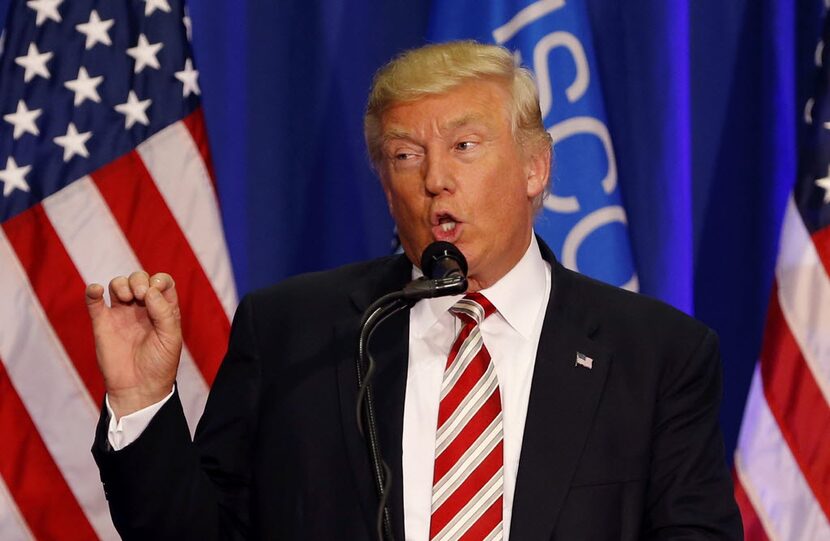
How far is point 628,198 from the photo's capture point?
3191 mm

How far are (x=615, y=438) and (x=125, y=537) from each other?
0.74 meters

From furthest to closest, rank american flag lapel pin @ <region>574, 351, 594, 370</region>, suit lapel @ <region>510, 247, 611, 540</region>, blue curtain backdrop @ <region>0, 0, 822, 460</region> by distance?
1. blue curtain backdrop @ <region>0, 0, 822, 460</region>
2. american flag lapel pin @ <region>574, 351, 594, 370</region>
3. suit lapel @ <region>510, 247, 611, 540</region>

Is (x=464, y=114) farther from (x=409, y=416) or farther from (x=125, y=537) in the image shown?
(x=125, y=537)

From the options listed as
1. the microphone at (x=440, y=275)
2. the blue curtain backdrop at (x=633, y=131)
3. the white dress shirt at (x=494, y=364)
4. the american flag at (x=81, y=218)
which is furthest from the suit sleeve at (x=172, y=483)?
the blue curtain backdrop at (x=633, y=131)

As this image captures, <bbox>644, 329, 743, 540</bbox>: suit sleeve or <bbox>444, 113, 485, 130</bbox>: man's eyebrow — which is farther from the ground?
<bbox>444, 113, 485, 130</bbox>: man's eyebrow

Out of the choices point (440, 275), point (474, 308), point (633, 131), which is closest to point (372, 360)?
point (440, 275)

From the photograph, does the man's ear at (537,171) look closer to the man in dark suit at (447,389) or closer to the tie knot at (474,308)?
the man in dark suit at (447,389)

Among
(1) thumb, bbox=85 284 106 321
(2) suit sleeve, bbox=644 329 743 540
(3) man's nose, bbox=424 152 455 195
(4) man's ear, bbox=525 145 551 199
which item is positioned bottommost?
(2) suit sleeve, bbox=644 329 743 540

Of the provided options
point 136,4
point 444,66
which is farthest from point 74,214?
point 444,66

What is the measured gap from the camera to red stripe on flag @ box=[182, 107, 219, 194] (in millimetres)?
2871

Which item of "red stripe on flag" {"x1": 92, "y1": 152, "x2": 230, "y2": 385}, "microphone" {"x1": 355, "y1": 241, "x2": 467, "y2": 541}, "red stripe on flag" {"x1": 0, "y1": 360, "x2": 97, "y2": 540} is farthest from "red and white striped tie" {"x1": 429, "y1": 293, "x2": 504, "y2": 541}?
"red stripe on flag" {"x1": 0, "y1": 360, "x2": 97, "y2": 540}

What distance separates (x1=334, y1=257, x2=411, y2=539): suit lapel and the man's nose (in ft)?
0.73

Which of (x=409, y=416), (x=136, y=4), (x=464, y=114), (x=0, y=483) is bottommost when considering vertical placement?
(x=0, y=483)

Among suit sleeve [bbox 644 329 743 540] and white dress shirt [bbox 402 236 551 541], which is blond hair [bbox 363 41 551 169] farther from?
suit sleeve [bbox 644 329 743 540]
